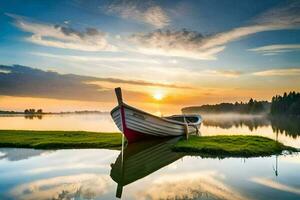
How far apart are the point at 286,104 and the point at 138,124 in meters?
164

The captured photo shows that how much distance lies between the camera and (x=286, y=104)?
171 meters

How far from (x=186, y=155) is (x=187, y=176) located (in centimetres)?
542

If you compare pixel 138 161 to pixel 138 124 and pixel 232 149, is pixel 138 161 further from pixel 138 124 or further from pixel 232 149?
pixel 138 124

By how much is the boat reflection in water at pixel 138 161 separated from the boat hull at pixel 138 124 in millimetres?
1443

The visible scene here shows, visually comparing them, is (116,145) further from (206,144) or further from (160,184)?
(160,184)

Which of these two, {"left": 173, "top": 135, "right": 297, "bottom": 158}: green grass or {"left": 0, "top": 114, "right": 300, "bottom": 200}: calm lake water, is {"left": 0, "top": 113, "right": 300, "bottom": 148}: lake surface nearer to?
{"left": 173, "top": 135, "right": 297, "bottom": 158}: green grass

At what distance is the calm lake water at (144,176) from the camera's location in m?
10.9

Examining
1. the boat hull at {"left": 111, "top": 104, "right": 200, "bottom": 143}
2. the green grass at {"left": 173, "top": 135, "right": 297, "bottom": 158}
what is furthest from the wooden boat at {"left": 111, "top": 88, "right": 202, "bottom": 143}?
the green grass at {"left": 173, "top": 135, "right": 297, "bottom": 158}

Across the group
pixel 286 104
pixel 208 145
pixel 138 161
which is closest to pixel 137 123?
pixel 208 145

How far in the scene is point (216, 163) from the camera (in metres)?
16.6

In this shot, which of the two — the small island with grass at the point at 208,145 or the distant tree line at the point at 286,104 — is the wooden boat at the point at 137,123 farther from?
the distant tree line at the point at 286,104

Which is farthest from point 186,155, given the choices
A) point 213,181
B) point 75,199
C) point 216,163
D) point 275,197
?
point 75,199

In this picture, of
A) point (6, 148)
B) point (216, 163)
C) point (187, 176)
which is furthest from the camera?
point (6, 148)

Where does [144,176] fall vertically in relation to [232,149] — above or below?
below
